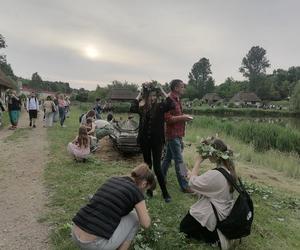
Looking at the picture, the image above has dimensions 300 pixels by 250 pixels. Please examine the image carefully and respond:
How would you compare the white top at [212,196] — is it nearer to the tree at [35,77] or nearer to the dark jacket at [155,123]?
the dark jacket at [155,123]

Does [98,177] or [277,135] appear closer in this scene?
[98,177]

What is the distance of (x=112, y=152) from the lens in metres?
11.9

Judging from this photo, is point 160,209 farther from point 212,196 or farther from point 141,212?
point 141,212

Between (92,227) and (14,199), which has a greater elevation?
(92,227)

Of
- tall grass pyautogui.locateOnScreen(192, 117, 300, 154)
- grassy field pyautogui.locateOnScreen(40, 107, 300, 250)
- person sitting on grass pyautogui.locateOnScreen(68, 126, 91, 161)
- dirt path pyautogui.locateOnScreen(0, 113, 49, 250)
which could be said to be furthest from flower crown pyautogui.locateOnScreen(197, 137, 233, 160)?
tall grass pyautogui.locateOnScreen(192, 117, 300, 154)

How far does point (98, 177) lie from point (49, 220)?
266 centimetres

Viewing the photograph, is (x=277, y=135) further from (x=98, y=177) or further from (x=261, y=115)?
(x=261, y=115)

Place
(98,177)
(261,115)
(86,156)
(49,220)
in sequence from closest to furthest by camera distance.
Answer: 1. (49,220)
2. (98,177)
3. (86,156)
4. (261,115)

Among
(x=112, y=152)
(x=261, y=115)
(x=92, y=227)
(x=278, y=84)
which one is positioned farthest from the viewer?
(x=278, y=84)

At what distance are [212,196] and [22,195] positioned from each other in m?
3.90

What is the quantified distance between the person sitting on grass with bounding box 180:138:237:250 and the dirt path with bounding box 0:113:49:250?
193 cm

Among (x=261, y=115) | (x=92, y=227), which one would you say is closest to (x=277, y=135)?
(x=92, y=227)

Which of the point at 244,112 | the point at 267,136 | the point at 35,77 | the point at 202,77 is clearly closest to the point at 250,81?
the point at 202,77

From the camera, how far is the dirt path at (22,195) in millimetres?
5320
